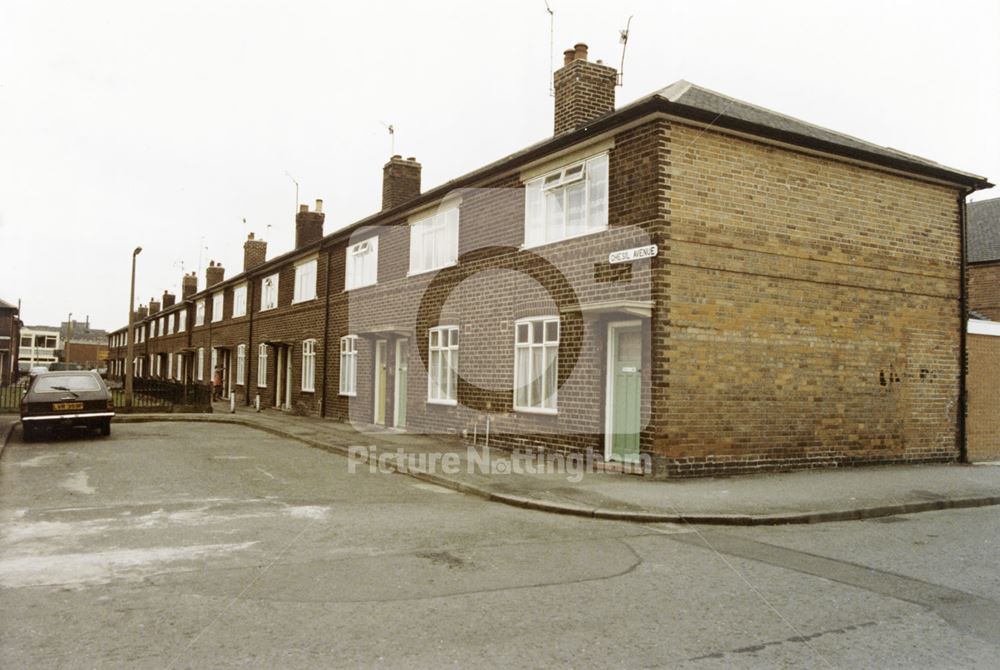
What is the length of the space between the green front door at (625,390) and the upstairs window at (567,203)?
1.96 m

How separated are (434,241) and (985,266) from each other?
2353 centimetres

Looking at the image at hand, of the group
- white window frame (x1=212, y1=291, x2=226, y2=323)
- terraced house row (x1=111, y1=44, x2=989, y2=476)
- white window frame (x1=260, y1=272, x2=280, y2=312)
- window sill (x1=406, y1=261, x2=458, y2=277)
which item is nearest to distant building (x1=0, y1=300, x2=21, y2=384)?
white window frame (x1=212, y1=291, x2=226, y2=323)

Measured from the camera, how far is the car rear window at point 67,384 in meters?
15.9

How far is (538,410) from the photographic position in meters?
13.4

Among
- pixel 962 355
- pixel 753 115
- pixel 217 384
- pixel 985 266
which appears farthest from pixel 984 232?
pixel 217 384

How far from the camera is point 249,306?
31281 mm

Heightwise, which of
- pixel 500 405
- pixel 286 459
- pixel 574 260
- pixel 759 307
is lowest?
pixel 286 459

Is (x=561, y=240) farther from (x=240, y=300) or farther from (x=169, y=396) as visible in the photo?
(x=240, y=300)

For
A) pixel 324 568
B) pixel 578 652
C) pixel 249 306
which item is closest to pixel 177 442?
pixel 324 568

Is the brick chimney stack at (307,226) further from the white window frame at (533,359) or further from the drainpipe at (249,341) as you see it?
the white window frame at (533,359)

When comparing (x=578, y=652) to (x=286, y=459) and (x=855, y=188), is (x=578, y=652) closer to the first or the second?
(x=286, y=459)

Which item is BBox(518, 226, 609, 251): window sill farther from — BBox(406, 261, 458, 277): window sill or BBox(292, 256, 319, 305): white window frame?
BBox(292, 256, 319, 305): white window frame

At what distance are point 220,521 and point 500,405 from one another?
7.42m

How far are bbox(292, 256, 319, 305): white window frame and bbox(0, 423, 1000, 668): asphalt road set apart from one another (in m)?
16.0
